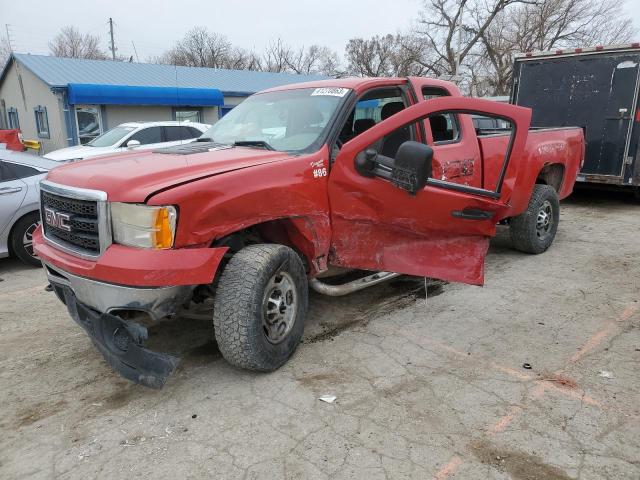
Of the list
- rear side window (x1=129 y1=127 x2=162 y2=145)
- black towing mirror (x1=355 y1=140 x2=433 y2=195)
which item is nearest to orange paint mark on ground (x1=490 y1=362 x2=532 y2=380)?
black towing mirror (x1=355 y1=140 x2=433 y2=195)

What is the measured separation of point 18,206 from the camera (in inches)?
245

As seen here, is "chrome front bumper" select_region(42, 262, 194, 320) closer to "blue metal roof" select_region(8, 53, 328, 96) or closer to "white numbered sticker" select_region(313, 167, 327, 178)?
"white numbered sticker" select_region(313, 167, 327, 178)

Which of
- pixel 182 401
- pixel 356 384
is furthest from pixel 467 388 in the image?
pixel 182 401

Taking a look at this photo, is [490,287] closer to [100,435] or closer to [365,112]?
[365,112]

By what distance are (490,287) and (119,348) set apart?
368 cm

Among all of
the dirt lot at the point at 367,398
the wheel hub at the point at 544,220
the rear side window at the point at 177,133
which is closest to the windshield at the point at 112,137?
the rear side window at the point at 177,133

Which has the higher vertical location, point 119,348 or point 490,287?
point 119,348

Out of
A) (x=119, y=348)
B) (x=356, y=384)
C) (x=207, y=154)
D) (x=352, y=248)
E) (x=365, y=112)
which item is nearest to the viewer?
(x=119, y=348)

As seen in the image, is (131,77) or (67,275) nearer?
(67,275)

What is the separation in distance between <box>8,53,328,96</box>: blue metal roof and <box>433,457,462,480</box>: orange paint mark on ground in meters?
17.4

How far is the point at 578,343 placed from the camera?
3889mm

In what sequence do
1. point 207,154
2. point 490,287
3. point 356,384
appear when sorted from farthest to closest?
point 490,287, point 207,154, point 356,384

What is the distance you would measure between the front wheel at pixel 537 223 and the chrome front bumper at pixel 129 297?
14.8ft

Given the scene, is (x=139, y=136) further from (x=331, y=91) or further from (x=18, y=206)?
(x=331, y=91)
